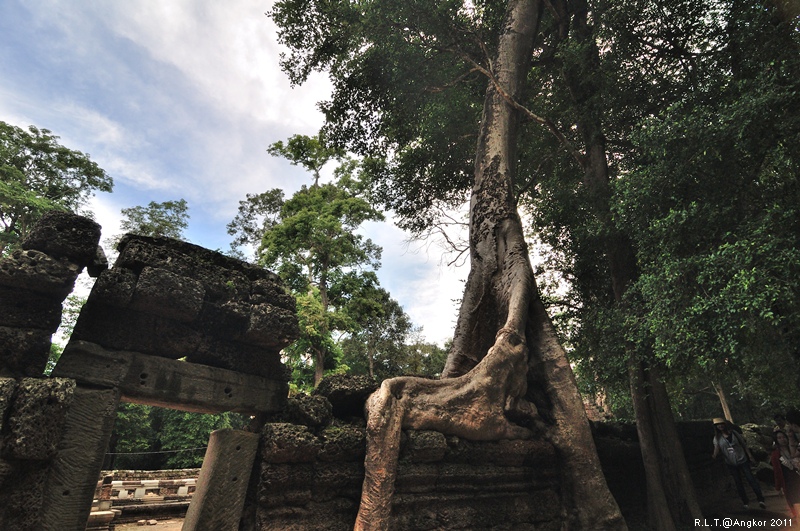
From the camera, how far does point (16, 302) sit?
8.06 feet

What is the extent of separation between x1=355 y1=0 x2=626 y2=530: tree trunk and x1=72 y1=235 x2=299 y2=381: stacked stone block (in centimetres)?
100

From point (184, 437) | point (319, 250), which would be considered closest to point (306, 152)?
point (319, 250)

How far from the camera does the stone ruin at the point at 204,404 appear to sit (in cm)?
234

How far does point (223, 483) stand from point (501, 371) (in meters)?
2.42

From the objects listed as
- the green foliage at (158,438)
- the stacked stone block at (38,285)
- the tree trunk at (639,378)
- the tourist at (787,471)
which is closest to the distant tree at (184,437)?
the green foliage at (158,438)

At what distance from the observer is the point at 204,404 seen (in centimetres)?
298

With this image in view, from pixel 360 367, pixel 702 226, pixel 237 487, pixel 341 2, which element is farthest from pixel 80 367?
pixel 360 367

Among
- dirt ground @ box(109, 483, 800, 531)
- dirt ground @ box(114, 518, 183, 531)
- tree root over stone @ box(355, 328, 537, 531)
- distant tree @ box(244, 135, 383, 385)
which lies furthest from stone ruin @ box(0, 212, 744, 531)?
distant tree @ box(244, 135, 383, 385)

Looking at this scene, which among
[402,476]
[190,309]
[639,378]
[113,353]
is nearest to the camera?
[113,353]

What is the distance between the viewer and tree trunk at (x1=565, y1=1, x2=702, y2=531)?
191 inches

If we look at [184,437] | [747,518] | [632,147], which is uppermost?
[632,147]

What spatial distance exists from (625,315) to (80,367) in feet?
17.5

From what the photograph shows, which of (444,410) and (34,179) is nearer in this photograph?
(444,410)

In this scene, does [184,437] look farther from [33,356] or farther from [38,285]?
[38,285]
